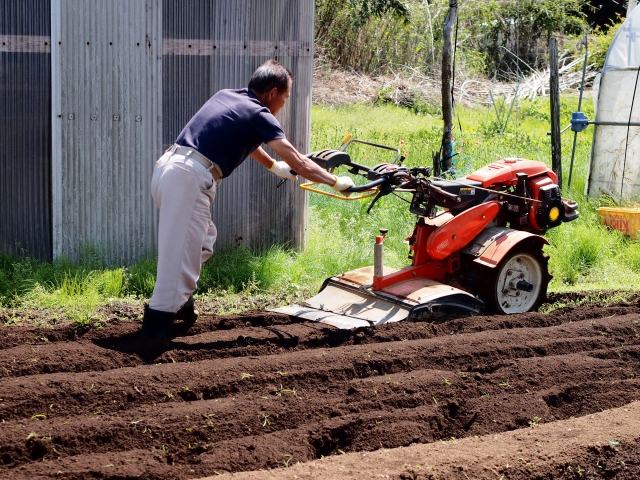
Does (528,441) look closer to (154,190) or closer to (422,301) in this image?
(422,301)

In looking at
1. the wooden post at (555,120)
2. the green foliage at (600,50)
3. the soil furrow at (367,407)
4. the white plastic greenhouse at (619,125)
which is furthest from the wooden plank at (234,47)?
the green foliage at (600,50)

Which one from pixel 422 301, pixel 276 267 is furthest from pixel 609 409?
pixel 276 267

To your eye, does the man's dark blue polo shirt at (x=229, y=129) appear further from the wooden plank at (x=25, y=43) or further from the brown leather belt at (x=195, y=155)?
the wooden plank at (x=25, y=43)

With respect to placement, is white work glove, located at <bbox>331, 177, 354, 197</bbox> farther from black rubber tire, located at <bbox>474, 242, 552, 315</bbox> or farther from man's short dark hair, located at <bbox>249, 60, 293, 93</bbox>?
black rubber tire, located at <bbox>474, 242, 552, 315</bbox>

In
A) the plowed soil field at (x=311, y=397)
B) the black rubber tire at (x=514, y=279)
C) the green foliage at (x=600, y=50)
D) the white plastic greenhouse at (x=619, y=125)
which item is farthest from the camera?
the green foliage at (x=600, y=50)

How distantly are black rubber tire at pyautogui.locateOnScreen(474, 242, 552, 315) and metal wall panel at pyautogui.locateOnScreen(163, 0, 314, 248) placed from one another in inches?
80.5

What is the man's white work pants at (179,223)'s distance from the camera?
5.15m

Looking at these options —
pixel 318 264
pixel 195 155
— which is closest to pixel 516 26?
pixel 318 264

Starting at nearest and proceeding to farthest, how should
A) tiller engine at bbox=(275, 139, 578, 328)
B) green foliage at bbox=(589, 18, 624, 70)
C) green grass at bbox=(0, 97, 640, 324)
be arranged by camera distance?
tiller engine at bbox=(275, 139, 578, 328)
green grass at bbox=(0, 97, 640, 324)
green foliage at bbox=(589, 18, 624, 70)

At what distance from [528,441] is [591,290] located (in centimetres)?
358

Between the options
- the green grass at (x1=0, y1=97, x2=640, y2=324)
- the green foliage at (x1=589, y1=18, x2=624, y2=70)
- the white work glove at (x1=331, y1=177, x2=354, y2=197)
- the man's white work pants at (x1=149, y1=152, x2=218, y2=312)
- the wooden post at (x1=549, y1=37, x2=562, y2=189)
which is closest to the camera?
the man's white work pants at (x1=149, y1=152, x2=218, y2=312)

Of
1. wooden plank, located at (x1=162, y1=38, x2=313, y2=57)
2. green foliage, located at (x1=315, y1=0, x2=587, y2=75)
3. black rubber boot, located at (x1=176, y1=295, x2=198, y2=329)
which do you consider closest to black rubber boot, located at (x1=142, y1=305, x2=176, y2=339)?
black rubber boot, located at (x1=176, y1=295, x2=198, y2=329)

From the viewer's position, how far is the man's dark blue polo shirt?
5203 millimetres

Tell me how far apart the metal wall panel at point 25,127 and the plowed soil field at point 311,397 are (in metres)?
1.76
